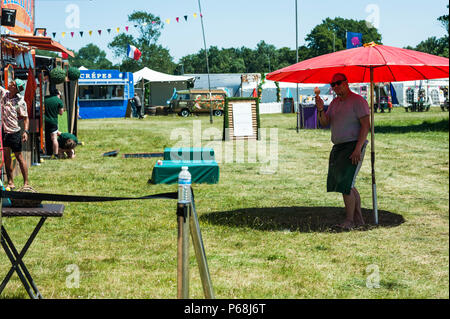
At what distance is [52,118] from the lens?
14477 millimetres

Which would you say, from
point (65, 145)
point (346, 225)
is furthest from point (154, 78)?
point (346, 225)

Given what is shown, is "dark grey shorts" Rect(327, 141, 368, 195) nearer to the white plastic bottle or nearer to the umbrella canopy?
the umbrella canopy

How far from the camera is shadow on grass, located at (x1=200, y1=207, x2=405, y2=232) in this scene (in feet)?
23.7

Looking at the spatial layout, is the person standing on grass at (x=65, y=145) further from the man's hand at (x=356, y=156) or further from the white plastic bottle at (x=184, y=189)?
the white plastic bottle at (x=184, y=189)

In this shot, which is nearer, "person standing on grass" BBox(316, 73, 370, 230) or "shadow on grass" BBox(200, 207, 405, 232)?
"person standing on grass" BBox(316, 73, 370, 230)

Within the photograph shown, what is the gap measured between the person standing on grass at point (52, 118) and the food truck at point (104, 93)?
22.8 m

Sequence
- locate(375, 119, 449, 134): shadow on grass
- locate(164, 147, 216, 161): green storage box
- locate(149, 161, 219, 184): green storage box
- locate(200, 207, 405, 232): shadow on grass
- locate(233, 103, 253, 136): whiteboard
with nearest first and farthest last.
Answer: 1. locate(200, 207, 405, 232): shadow on grass
2. locate(149, 161, 219, 184): green storage box
3. locate(164, 147, 216, 161): green storage box
4. locate(233, 103, 253, 136): whiteboard
5. locate(375, 119, 449, 134): shadow on grass

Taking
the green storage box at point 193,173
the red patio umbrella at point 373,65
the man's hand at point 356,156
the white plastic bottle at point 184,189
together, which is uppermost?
the red patio umbrella at point 373,65

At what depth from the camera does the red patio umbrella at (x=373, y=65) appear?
258 inches

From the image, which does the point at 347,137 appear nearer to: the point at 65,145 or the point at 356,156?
the point at 356,156

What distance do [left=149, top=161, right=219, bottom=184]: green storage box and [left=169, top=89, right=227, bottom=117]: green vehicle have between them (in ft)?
98.4

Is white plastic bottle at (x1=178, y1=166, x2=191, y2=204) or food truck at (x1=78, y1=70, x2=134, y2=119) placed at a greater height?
food truck at (x1=78, y1=70, x2=134, y2=119)

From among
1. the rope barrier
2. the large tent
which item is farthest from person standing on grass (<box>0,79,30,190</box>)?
the large tent

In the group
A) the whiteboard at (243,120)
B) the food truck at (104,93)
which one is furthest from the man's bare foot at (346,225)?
the food truck at (104,93)
